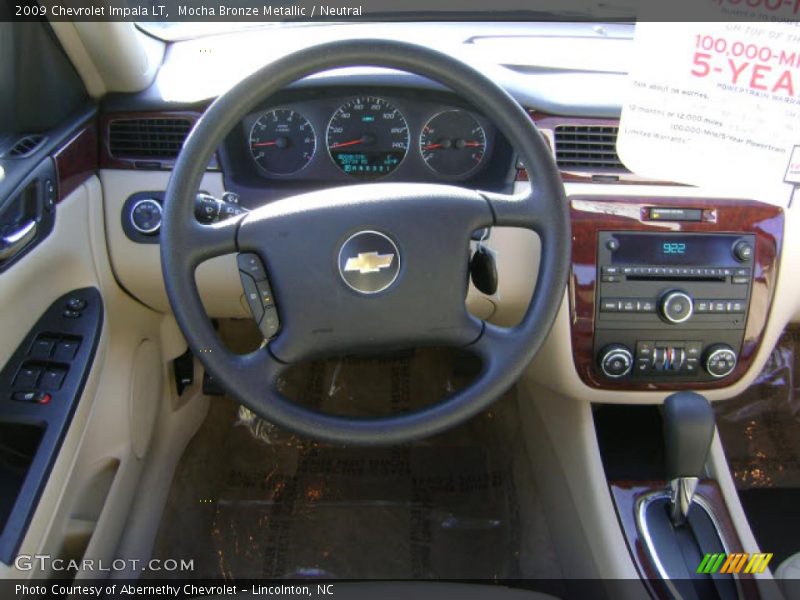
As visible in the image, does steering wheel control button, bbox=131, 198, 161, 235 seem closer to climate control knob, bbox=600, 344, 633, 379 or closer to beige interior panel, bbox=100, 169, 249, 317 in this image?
beige interior panel, bbox=100, 169, 249, 317

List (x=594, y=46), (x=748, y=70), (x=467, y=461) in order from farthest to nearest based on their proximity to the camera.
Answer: (x=467, y=461)
(x=594, y=46)
(x=748, y=70)

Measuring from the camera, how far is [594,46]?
175cm

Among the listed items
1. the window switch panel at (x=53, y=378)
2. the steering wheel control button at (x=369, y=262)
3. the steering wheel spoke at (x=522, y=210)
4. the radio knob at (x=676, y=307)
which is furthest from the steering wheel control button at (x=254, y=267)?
the radio knob at (x=676, y=307)

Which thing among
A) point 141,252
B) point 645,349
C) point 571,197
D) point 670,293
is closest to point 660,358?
point 645,349

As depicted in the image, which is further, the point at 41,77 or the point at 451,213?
the point at 41,77

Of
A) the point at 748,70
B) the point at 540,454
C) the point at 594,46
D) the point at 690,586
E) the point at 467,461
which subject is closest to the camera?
the point at 748,70

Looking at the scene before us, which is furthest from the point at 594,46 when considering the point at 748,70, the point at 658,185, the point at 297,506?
the point at 297,506

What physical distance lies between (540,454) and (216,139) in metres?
1.21

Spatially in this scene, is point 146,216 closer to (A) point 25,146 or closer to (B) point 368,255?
(A) point 25,146

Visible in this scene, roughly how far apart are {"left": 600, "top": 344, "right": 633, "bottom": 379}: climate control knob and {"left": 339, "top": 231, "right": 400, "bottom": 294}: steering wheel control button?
606mm

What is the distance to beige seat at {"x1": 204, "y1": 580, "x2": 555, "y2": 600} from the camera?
3.82ft

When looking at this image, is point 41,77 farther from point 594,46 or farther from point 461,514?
point 461,514

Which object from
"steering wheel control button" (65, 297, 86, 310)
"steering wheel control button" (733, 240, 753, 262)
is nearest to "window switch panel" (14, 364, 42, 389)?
"steering wheel control button" (65, 297, 86, 310)

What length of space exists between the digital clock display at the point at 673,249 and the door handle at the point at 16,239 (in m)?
1.07
